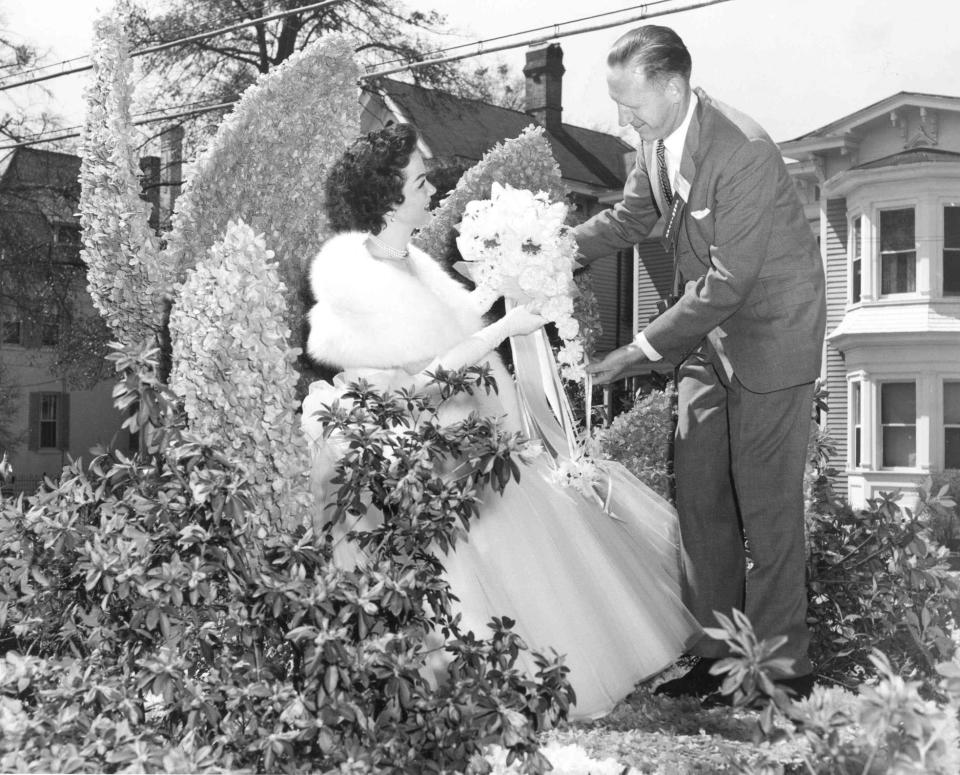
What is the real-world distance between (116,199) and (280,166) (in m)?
0.61

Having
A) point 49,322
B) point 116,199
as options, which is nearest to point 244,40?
point 49,322

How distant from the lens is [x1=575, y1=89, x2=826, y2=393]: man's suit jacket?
323cm

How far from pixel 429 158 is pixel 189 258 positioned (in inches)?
38.2

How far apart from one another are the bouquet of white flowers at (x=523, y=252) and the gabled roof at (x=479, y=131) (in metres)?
9.82

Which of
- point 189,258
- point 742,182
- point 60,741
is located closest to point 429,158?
point 189,258

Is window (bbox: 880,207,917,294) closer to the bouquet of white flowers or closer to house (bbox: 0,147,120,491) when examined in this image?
house (bbox: 0,147,120,491)

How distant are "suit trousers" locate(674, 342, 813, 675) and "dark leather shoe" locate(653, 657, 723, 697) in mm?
83

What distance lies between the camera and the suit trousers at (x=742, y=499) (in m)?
3.35

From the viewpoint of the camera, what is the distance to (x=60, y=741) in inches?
93.7

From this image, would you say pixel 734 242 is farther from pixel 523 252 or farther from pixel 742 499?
pixel 742 499

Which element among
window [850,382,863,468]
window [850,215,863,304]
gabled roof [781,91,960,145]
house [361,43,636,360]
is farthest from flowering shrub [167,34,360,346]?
window [850,215,863,304]

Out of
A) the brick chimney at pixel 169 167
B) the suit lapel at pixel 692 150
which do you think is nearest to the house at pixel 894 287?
the brick chimney at pixel 169 167

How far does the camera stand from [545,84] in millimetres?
16734

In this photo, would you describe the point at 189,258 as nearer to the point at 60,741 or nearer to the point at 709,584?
the point at 60,741
